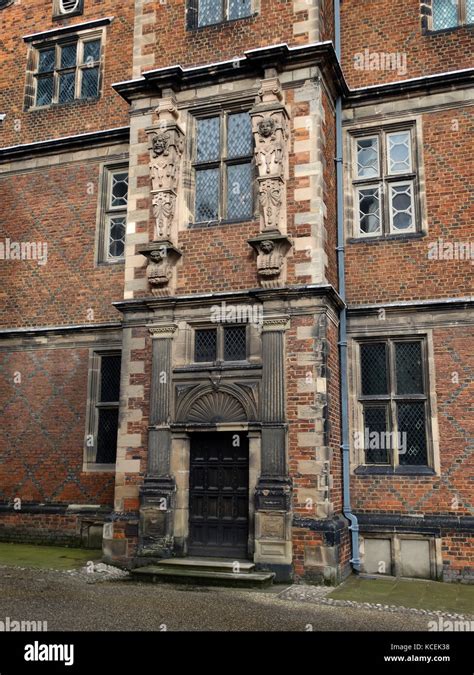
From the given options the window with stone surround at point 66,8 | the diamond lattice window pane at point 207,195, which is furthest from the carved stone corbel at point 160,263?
the window with stone surround at point 66,8

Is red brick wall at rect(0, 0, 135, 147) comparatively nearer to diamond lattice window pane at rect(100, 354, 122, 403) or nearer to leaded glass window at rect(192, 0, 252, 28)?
leaded glass window at rect(192, 0, 252, 28)

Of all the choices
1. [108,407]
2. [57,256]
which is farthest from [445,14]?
→ [108,407]

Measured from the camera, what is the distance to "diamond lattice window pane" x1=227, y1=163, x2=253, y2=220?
11.5 metres

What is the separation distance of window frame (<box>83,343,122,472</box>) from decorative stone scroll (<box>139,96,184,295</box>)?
2728 mm

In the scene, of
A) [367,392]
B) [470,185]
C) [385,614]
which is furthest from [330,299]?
[385,614]

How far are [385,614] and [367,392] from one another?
4.43 metres

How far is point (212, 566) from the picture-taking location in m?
9.80

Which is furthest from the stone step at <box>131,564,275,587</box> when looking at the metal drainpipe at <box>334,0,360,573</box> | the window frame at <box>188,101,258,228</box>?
the window frame at <box>188,101,258,228</box>

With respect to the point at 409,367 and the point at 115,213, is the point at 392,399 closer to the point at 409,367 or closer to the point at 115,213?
the point at 409,367

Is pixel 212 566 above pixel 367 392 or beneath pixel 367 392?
beneath

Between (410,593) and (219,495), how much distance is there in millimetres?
3125

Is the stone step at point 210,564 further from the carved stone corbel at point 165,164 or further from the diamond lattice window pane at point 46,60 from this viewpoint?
the diamond lattice window pane at point 46,60

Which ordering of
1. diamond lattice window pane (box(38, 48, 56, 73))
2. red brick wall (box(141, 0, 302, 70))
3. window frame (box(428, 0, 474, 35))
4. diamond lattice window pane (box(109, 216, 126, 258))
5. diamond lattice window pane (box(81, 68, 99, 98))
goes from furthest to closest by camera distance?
diamond lattice window pane (box(38, 48, 56, 73)) → diamond lattice window pane (box(81, 68, 99, 98)) → diamond lattice window pane (box(109, 216, 126, 258)) → window frame (box(428, 0, 474, 35)) → red brick wall (box(141, 0, 302, 70))
